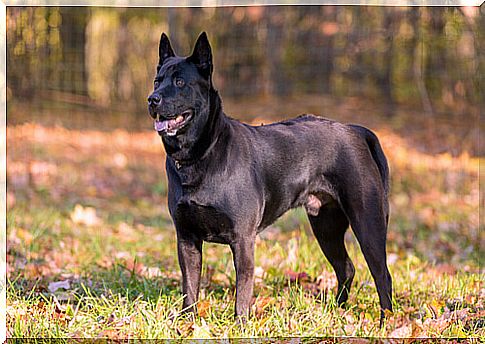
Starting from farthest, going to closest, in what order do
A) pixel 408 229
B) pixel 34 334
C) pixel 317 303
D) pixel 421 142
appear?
pixel 421 142
pixel 408 229
pixel 317 303
pixel 34 334

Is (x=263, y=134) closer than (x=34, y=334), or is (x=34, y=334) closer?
(x=34, y=334)

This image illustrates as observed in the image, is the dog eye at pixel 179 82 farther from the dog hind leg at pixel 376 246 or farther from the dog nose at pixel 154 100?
the dog hind leg at pixel 376 246

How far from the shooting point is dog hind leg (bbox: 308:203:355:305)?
423 cm

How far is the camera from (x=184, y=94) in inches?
136

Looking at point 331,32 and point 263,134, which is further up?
point 331,32

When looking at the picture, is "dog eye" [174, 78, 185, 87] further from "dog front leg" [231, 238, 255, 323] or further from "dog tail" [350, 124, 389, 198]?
"dog tail" [350, 124, 389, 198]

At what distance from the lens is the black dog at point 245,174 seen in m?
3.48

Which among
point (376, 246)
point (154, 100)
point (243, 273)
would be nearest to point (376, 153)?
point (376, 246)

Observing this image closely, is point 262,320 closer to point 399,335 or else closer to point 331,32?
point 399,335

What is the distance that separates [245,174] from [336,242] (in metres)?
0.99

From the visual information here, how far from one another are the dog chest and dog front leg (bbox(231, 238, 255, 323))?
0.22 ft

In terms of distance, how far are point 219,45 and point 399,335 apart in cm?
860

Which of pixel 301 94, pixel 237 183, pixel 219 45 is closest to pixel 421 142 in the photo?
pixel 301 94

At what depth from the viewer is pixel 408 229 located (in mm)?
6910
